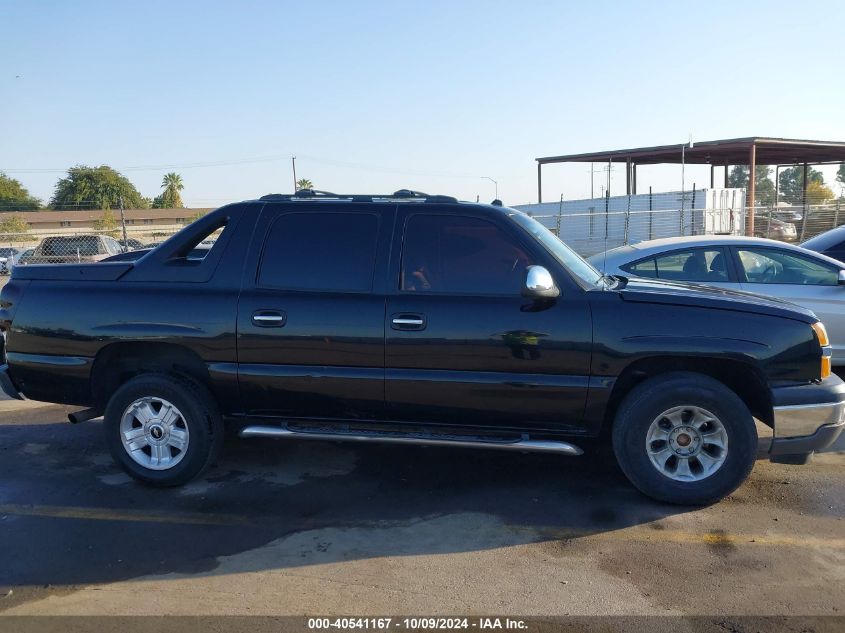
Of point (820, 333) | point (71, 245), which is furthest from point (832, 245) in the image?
point (71, 245)

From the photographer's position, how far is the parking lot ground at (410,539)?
3396 mm

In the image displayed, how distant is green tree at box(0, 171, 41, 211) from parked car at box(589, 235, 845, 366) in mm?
81876

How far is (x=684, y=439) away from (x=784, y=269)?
12.8 ft

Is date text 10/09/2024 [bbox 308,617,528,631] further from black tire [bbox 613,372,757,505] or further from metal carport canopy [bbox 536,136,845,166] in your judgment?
metal carport canopy [bbox 536,136,845,166]

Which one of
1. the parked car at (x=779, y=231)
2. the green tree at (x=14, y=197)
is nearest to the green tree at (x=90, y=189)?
the green tree at (x=14, y=197)

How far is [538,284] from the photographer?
13.8 ft

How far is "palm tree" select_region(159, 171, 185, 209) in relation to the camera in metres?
86.4

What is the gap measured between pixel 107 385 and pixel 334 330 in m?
1.80

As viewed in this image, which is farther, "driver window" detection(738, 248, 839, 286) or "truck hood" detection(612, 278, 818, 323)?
"driver window" detection(738, 248, 839, 286)

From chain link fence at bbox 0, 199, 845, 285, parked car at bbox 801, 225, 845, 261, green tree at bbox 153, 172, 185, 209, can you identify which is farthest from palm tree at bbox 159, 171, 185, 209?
parked car at bbox 801, 225, 845, 261

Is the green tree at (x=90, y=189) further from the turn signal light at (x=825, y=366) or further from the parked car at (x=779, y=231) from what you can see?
the turn signal light at (x=825, y=366)

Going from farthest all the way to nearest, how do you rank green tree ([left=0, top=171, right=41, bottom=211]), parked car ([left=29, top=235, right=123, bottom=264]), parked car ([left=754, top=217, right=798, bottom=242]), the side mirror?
green tree ([left=0, top=171, right=41, bottom=211])
parked car ([left=754, top=217, right=798, bottom=242])
parked car ([left=29, top=235, right=123, bottom=264])
the side mirror

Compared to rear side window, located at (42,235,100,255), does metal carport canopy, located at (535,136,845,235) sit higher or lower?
higher

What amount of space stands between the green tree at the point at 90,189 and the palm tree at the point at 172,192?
4683 mm
